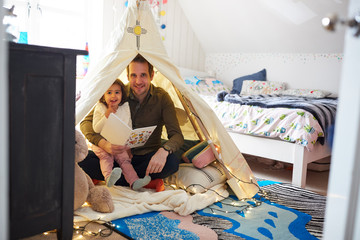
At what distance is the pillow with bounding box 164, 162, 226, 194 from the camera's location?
2.10 metres

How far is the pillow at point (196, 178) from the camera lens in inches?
82.7

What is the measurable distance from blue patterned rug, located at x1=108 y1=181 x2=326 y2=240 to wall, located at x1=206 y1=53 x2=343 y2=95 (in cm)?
204

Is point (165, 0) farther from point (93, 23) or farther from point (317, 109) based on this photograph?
point (317, 109)

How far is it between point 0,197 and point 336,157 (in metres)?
0.72

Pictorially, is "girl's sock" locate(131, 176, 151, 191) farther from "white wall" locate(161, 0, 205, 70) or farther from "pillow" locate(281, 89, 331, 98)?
"white wall" locate(161, 0, 205, 70)

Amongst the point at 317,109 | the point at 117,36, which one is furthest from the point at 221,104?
the point at 117,36

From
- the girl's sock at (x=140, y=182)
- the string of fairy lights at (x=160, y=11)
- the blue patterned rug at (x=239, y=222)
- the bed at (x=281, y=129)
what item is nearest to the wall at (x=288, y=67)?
the string of fairy lights at (x=160, y=11)

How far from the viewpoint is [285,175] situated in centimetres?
285

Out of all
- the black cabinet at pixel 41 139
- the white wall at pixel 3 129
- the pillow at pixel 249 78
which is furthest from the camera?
the pillow at pixel 249 78

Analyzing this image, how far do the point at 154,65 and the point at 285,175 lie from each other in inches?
60.7

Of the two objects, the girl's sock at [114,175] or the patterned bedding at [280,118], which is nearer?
the girl's sock at [114,175]

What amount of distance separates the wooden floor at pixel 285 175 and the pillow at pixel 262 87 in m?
0.96

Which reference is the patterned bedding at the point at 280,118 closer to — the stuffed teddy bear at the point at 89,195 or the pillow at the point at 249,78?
the pillow at the point at 249,78

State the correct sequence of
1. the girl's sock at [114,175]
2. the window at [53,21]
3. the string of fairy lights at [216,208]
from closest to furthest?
the string of fairy lights at [216,208] < the girl's sock at [114,175] < the window at [53,21]
